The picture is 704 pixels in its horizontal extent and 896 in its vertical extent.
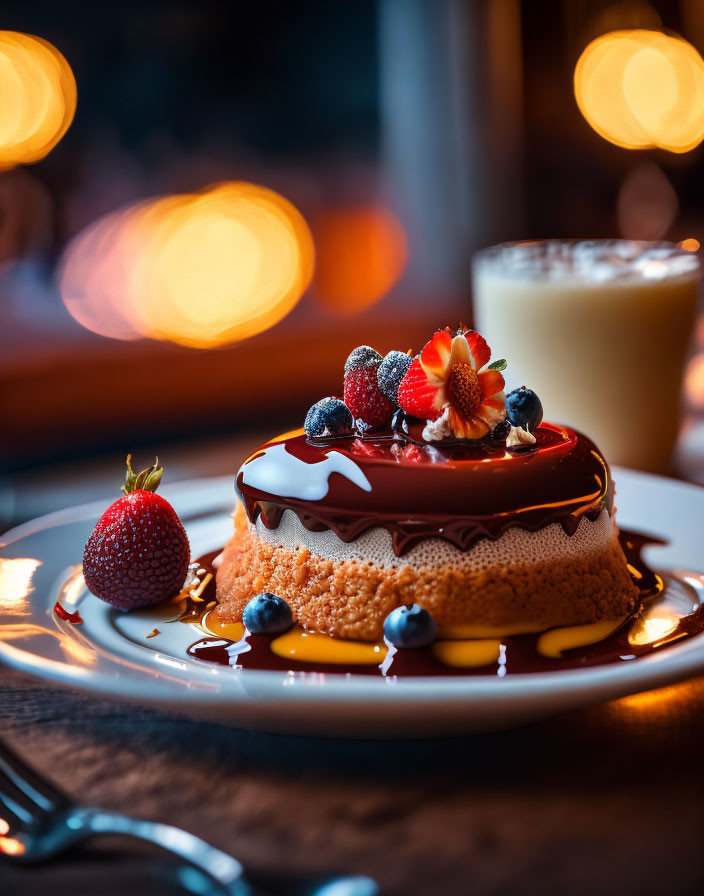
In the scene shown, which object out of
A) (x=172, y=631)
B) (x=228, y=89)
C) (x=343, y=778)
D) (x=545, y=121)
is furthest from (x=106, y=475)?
(x=545, y=121)

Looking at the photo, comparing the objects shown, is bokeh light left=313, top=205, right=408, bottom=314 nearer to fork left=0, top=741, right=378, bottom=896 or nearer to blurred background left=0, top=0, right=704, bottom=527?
blurred background left=0, top=0, right=704, bottom=527

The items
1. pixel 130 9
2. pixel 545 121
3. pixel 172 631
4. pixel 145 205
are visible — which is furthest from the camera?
pixel 545 121

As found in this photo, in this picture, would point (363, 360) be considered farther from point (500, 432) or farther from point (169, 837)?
point (169, 837)

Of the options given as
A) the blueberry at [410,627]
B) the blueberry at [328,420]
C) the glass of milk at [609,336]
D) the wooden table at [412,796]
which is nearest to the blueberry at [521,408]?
the blueberry at [328,420]

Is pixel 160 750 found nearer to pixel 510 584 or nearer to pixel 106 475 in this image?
pixel 510 584

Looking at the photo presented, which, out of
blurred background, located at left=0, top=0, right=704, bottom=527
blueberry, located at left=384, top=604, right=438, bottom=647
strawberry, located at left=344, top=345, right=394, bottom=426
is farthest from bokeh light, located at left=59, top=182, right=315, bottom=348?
blueberry, located at left=384, top=604, right=438, bottom=647

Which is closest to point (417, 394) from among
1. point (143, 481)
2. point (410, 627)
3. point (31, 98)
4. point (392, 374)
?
point (392, 374)
